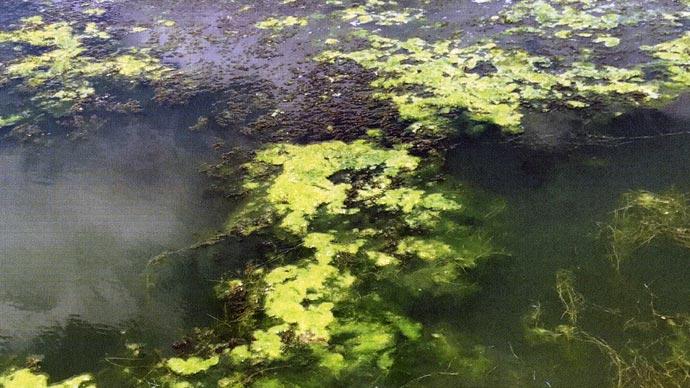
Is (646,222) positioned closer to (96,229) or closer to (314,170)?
(314,170)

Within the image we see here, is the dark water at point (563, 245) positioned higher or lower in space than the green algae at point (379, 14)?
lower

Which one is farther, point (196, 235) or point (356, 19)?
point (356, 19)

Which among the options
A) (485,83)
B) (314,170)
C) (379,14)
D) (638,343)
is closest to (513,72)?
(485,83)

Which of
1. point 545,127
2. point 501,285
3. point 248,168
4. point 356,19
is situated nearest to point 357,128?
point 248,168

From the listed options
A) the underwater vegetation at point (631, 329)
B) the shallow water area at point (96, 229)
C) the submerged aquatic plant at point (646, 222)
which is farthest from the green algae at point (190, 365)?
the submerged aquatic plant at point (646, 222)

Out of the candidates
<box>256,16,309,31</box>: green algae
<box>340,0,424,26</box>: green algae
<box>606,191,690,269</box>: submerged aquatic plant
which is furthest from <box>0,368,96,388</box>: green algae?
<box>340,0,424,26</box>: green algae

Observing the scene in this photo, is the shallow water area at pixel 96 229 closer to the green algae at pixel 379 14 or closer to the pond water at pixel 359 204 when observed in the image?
the pond water at pixel 359 204

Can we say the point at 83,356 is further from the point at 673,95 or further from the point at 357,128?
the point at 673,95
